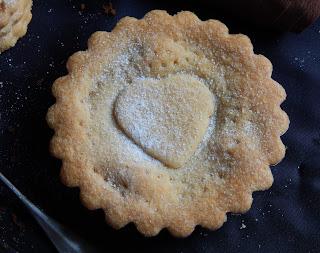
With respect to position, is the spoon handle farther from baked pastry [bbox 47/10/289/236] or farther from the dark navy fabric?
baked pastry [bbox 47/10/289/236]

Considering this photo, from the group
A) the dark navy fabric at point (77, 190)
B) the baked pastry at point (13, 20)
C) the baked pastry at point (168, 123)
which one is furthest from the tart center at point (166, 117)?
the baked pastry at point (13, 20)

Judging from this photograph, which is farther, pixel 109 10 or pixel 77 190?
pixel 109 10

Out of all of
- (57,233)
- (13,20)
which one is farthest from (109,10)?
(57,233)

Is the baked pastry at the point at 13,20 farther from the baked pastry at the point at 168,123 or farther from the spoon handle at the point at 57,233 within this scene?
the spoon handle at the point at 57,233

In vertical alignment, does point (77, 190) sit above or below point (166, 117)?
below

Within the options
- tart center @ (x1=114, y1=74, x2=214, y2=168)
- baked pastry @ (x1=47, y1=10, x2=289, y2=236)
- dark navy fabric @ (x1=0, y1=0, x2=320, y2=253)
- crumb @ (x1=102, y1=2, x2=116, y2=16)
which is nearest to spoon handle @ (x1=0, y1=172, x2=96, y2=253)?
dark navy fabric @ (x1=0, y1=0, x2=320, y2=253)

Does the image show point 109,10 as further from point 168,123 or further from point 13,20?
point 168,123

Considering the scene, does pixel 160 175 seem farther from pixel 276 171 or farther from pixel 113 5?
pixel 113 5
